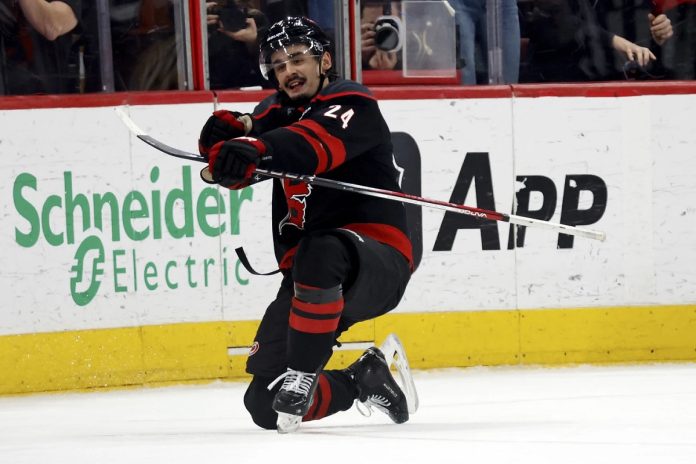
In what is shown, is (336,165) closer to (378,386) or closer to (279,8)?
(378,386)

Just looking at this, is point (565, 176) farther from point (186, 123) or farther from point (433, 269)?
point (186, 123)

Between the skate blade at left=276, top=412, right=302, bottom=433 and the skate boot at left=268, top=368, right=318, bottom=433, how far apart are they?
3 cm

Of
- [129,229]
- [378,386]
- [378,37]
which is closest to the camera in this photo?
[378,386]

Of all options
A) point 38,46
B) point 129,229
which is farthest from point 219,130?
point 38,46

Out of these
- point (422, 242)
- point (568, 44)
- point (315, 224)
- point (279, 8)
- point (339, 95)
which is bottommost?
point (422, 242)

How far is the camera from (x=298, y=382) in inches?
123

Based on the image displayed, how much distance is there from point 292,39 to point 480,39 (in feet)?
5.89

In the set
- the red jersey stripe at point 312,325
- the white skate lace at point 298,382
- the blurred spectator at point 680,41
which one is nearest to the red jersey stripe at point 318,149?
the red jersey stripe at point 312,325

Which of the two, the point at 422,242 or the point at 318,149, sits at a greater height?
the point at 318,149

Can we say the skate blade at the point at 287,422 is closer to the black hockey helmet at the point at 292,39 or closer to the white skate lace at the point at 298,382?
the white skate lace at the point at 298,382

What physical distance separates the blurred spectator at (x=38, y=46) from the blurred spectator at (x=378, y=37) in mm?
1008

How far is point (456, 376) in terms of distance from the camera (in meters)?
4.65

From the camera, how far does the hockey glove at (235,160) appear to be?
3.01 m

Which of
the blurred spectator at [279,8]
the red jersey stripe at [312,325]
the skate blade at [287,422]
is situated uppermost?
the blurred spectator at [279,8]
